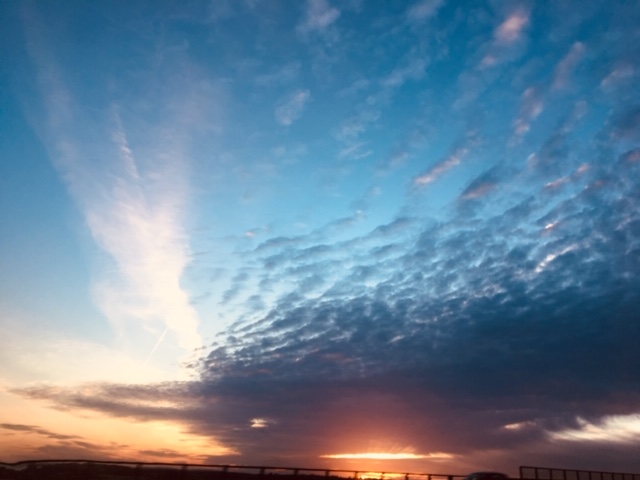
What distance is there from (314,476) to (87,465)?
19057mm

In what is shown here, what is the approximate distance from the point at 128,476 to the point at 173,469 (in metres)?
3.28

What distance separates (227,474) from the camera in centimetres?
4241

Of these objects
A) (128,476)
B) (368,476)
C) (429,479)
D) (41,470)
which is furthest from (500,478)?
(41,470)

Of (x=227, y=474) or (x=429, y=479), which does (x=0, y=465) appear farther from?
(x=429, y=479)

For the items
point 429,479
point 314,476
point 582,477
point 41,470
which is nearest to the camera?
point 41,470

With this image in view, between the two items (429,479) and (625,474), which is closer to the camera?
(429,479)

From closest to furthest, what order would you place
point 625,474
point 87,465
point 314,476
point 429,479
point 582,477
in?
point 87,465
point 314,476
point 429,479
point 582,477
point 625,474

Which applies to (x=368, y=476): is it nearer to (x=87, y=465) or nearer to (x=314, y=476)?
(x=314, y=476)

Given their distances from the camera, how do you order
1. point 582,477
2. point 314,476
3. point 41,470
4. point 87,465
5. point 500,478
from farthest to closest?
point 582,477, point 314,476, point 41,470, point 87,465, point 500,478

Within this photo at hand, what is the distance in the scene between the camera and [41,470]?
4219cm

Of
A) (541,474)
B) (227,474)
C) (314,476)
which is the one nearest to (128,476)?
(227,474)

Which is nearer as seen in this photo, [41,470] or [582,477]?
[41,470]

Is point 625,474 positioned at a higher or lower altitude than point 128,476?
higher

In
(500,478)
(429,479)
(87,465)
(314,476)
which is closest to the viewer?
(500,478)
